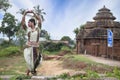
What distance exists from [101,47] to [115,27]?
9.59 feet

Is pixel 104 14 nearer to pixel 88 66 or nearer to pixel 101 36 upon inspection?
pixel 101 36

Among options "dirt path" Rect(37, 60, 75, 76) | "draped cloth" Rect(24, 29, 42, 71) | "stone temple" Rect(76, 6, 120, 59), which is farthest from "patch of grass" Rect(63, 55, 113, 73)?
"draped cloth" Rect(24, 29, 42, 71)

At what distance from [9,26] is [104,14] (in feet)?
79.0

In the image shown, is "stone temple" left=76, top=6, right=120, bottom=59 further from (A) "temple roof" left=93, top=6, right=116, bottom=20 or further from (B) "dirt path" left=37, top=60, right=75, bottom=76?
(B) "dirt path" left=37, top=60, right=75, bottom=76

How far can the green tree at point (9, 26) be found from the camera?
188 ft

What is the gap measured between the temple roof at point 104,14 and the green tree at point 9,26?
2141 cm

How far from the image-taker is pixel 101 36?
37.2 metres

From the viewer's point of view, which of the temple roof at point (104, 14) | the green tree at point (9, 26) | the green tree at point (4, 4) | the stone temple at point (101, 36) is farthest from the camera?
the green tree at point (9, 26)

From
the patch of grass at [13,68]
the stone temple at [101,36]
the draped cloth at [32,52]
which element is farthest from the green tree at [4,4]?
the draped cloth at [32,52]

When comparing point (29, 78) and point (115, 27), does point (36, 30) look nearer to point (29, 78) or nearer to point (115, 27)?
point (29, 78)

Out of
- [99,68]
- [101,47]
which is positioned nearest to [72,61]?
[99,68]

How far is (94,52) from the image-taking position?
127 feet

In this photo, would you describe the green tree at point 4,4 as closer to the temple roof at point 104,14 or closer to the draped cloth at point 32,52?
the temple roof at point 104,14

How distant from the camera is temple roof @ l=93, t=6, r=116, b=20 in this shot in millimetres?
38969
